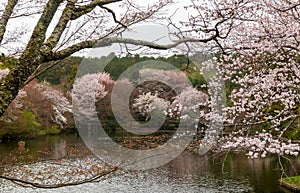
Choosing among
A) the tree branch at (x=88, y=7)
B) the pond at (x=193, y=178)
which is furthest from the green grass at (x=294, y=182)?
the tree branch at (x=88, y=7)

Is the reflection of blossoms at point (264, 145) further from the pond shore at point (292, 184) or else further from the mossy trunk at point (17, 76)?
the pond shore at point (292, 184)

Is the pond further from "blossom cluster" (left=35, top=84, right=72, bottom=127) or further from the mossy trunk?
"blossom cluster" (left=35, top=84, right=72, bottom=127)

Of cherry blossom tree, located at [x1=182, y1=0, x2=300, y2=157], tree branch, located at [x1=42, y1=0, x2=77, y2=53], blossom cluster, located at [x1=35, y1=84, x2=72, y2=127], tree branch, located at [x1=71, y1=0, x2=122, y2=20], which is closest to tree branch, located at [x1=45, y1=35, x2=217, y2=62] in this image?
tree branch, located at [x1=42, y1=0, x2=77, y2=53]

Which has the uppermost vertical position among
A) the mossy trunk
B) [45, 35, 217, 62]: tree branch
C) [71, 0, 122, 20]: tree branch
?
[71, 0, 122, 20]: tree branch

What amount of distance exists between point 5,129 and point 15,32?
567 inches

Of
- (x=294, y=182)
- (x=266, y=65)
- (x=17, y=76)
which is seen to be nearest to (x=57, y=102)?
(x=294, y=182)

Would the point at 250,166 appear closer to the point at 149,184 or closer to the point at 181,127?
the point at 149,184

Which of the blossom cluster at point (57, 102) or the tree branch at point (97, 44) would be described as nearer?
the tree branch at point (97, 44)

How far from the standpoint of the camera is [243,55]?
5.02 metres

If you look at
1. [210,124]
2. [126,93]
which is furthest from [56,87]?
[210,124]

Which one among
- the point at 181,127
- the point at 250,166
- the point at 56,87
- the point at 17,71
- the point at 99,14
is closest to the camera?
the point at 17,71

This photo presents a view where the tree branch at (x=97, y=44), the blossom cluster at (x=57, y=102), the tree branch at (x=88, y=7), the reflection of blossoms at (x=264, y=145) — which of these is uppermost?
the blossom cluster at (x=57, y=102)

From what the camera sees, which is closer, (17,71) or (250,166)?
(17,71)

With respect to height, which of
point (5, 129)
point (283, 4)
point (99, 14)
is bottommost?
point (5, 129)
